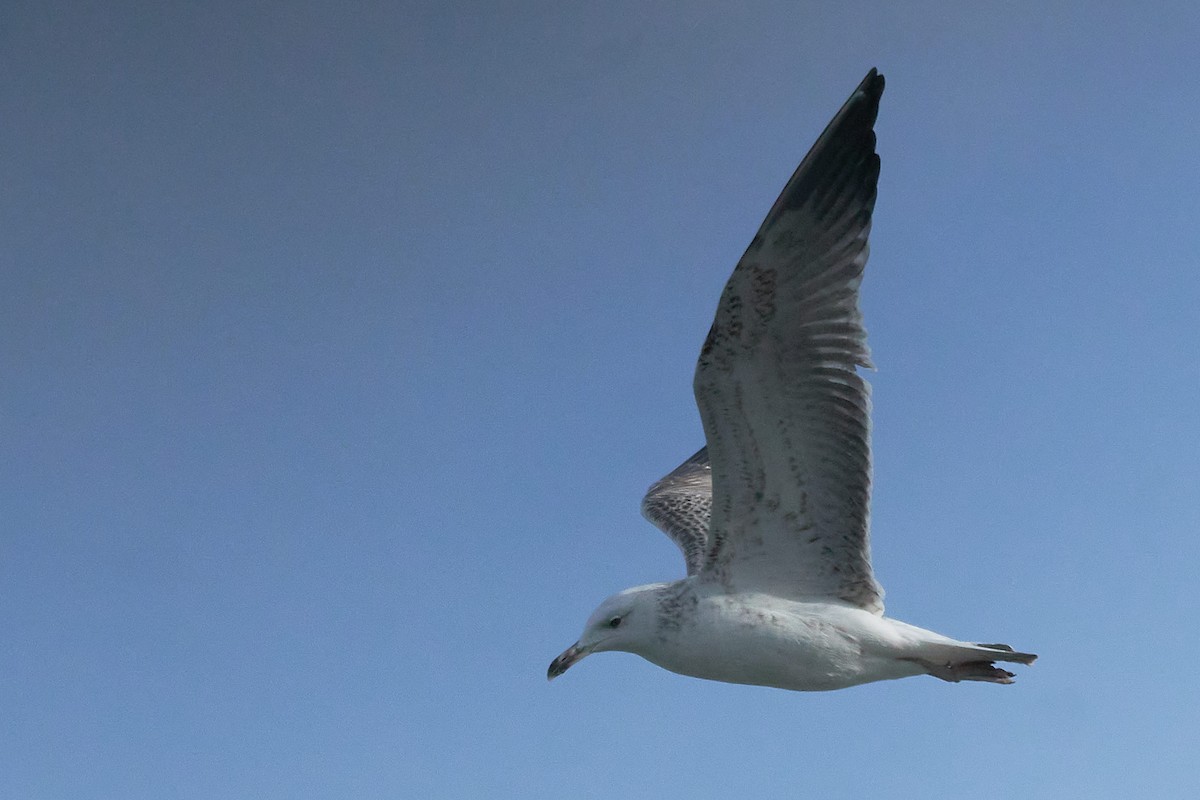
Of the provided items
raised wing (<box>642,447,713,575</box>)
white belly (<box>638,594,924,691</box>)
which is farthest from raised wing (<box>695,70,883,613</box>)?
raised wing (<box>642,447,713,575</box>)

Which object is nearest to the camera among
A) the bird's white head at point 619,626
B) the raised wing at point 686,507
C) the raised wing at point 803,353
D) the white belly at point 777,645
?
the raised wing at point 803,353

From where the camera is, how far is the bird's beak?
10180mm

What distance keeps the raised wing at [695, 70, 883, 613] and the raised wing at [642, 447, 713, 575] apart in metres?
1.68

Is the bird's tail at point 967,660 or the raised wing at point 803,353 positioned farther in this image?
the bird's tail at point 967,660

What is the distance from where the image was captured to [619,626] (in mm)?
10273

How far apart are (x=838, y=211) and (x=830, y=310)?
0.74 metres

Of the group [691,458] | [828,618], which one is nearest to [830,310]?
[828,618]

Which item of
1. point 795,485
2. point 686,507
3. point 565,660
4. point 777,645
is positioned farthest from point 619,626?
point 686,507

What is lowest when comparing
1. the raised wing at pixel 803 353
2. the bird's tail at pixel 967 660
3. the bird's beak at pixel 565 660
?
the bird's tail at pixel 967 660

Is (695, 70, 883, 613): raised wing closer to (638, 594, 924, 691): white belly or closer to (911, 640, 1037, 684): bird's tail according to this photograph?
(638, 594, 924, 691): white belly

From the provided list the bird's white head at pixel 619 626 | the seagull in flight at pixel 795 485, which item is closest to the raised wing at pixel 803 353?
the seagull in flight at pixel 795 485

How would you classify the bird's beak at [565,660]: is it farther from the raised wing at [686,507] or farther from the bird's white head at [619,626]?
the raised wing at [686,507]

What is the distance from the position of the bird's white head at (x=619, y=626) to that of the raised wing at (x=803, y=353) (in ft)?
3.34

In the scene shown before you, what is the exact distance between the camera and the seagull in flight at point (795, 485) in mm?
9500
